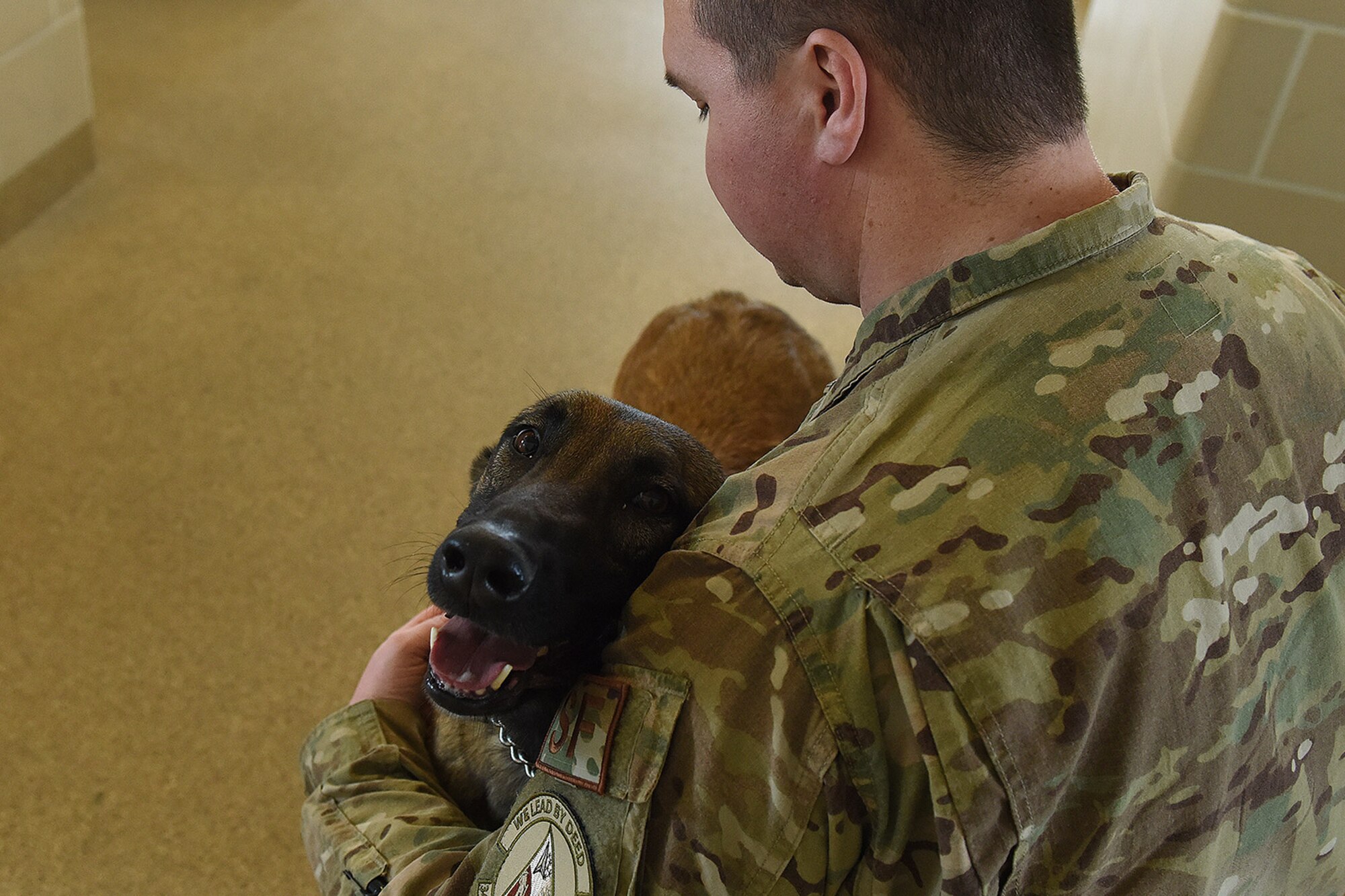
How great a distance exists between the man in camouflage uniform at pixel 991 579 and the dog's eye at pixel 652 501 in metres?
0.35

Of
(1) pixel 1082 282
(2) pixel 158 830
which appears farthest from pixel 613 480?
(2) pixel 158 830

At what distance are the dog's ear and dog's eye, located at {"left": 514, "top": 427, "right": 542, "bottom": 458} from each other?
0.49 feet

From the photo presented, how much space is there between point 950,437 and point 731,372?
1.29 m

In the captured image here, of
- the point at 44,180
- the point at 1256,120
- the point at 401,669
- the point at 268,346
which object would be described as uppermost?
the point at 1256,120

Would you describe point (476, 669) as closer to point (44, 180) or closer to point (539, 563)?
point (539, 563)

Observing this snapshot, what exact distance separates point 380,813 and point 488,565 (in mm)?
444

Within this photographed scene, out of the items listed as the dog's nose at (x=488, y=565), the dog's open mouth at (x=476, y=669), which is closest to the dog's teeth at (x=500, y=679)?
the dog's open mouth at (x=476, y=669)

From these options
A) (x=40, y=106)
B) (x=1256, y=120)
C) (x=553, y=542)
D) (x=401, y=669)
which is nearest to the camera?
(x=553, y=542)

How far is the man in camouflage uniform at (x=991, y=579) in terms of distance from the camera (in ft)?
3.13

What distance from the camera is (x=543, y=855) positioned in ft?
3.65

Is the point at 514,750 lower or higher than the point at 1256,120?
lower

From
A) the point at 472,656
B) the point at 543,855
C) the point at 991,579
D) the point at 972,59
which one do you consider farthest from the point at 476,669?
the point at 972,59

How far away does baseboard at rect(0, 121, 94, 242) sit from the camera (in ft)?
11.8

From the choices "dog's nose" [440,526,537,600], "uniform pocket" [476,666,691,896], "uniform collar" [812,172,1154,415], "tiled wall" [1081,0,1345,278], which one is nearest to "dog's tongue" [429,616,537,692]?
"dog's nose" [440,526,537,600]
